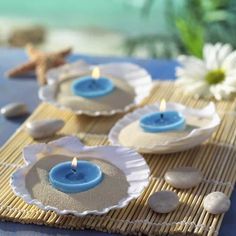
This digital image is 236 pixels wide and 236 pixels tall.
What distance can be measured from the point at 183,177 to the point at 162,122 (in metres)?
0.14

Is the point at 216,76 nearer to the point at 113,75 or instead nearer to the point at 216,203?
the point at 113,75

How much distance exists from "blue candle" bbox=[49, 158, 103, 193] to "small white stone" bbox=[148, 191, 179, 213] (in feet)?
0.26

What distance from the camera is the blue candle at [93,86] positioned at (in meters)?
1.25

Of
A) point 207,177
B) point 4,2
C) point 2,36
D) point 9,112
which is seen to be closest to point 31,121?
point 9,112

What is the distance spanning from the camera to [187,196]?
99 centimetres

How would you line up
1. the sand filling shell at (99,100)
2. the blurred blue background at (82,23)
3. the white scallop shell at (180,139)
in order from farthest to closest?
the blurred blue background at (82,23), the sand filling shell at (99,100), the white scallop shell at (180,139)

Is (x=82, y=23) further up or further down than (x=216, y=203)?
further down

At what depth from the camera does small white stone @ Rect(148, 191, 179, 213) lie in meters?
0.94

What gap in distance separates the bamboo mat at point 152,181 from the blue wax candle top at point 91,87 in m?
0.04

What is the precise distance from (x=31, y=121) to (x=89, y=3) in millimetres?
3401

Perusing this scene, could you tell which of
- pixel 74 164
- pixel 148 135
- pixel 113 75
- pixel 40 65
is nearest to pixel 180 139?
pixel 148 135

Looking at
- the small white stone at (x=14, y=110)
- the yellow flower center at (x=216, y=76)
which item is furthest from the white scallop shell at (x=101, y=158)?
the yellow flower center at (x=216, y=76)

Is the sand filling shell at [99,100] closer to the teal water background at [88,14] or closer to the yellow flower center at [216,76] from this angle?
the yellow flower center at [216,76]

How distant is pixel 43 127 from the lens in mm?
1176
